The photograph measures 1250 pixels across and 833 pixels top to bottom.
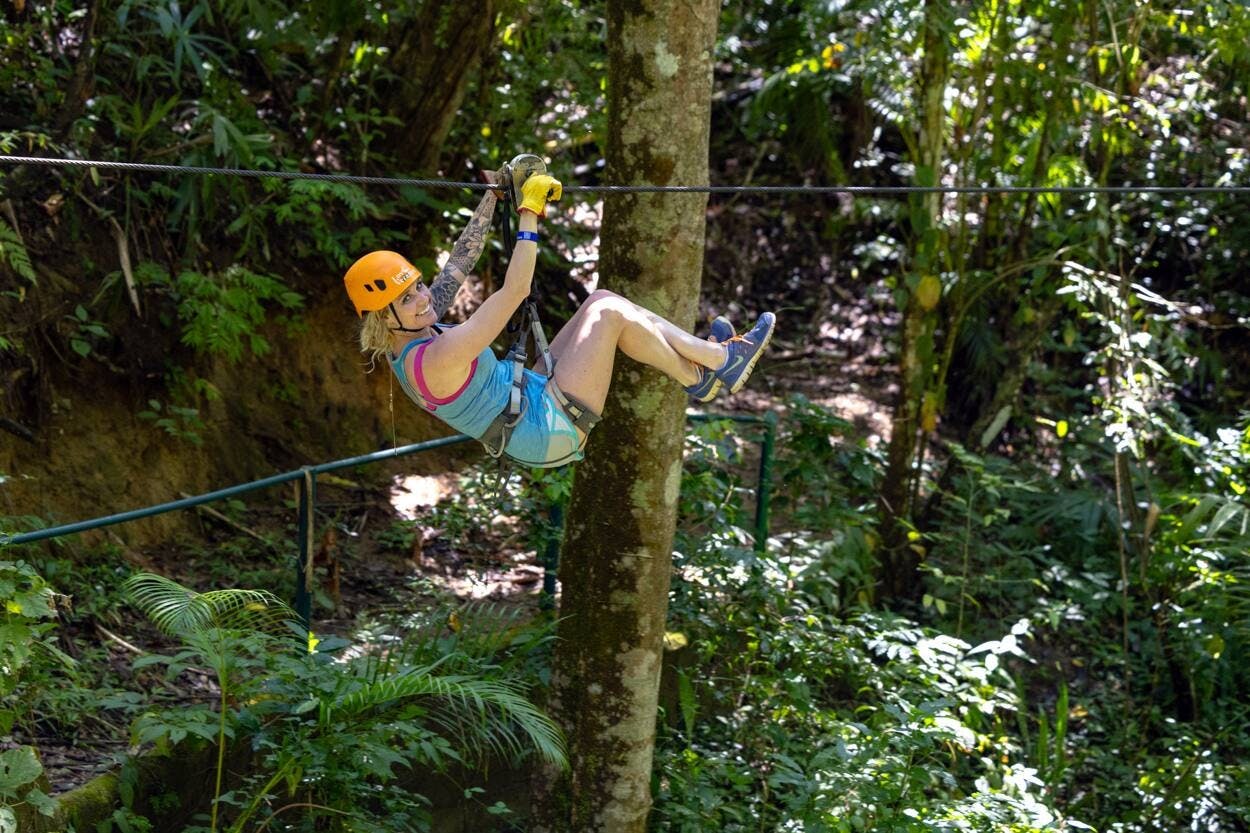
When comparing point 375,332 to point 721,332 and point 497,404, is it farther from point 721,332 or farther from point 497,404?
point 721,332

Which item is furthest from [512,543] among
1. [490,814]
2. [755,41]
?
[755,41]

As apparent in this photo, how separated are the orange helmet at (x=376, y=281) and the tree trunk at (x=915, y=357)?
4.34 meters

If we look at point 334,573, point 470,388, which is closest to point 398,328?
point 470,388

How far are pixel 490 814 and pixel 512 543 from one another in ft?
6.49

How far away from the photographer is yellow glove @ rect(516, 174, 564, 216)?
3920 millimetres

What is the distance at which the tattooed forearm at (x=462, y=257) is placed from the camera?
4289 millimetres

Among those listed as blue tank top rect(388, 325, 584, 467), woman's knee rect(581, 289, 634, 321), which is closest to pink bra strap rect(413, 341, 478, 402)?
blue tank top rect(388, 325, 584, 467)

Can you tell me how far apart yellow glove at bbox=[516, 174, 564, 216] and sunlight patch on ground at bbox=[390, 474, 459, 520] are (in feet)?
11.3

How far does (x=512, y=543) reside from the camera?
6.95 m

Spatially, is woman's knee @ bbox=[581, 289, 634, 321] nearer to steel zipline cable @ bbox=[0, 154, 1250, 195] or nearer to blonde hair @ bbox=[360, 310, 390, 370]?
steel zipline cable @ bbox=[0, 154, 1250, 195]

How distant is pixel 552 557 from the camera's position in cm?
573

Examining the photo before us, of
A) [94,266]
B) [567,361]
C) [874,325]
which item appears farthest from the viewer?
[874,325]

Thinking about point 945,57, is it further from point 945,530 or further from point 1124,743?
point 1124,743

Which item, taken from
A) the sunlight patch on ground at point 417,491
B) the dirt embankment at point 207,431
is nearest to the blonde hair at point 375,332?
the dirt embankment at point 207,431
